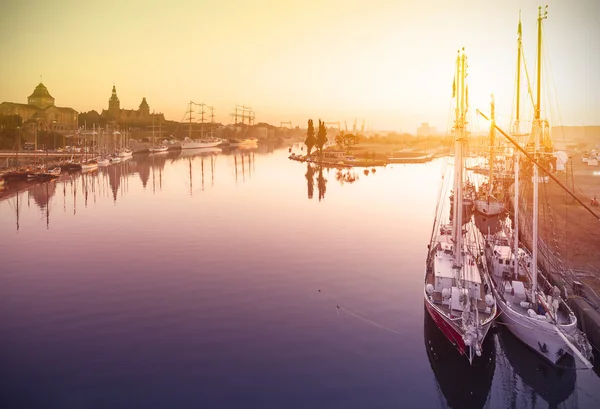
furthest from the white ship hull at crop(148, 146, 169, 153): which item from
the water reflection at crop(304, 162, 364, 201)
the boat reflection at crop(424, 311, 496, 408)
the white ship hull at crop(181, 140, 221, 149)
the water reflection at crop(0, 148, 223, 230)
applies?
the boat reflection at crop(424, 311, 496, 408)

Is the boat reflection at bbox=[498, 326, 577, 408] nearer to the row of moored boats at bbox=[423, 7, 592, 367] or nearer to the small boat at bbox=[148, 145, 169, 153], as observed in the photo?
the row of moored boats at bbox=[423, 7, 592, 367]

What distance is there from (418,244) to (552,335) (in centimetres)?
1349

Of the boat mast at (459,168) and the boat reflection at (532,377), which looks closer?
the boat reflection at (532,377)

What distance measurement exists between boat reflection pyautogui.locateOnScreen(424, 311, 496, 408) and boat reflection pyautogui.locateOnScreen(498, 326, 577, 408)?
418mm

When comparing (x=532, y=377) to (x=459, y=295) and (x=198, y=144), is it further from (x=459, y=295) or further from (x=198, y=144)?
(x=198, y=144)

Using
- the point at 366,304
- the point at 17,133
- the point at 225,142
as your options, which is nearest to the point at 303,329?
the point at 366,304

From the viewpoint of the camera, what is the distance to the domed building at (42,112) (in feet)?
358

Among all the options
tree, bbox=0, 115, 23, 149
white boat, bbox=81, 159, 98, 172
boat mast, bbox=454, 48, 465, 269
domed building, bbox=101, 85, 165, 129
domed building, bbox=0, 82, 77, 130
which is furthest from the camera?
domed building, bbox=101, 85, 165, 129

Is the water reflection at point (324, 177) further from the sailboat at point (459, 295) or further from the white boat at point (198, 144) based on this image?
the white boat at point (198, 144)

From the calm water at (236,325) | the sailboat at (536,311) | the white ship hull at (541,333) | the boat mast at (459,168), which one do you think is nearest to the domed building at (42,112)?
the calm water at (236,325)

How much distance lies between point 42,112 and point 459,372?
12805cm

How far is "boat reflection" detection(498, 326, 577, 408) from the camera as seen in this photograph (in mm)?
11492

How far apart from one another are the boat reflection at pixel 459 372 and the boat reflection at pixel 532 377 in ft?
1.37

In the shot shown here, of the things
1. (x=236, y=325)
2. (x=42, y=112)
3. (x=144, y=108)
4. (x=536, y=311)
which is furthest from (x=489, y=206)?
(x=144, y=108)
